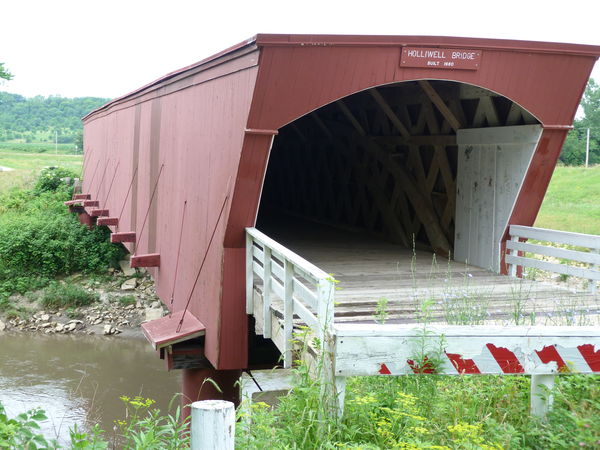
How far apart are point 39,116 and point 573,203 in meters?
97.6

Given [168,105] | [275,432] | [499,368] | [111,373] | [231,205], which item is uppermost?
[168,105]

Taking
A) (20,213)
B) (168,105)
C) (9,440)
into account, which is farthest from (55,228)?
(9,440)

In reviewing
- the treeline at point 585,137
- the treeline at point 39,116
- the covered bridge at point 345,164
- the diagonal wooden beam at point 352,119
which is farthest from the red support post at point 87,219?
the treeline at point 39,116

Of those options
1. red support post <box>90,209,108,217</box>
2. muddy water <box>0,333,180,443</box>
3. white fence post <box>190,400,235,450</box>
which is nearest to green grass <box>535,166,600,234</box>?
muddy water <box>0,333,180,443</box>

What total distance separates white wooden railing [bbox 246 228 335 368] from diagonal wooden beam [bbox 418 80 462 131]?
3.06 metres

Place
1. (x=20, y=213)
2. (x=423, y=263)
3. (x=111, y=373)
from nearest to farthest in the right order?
(x=423, y=263) → (x=111, y=373) → (x=20, y=213)

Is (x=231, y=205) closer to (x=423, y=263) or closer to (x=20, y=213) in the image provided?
(x=423, y=263)

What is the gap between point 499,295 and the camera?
8055 mm

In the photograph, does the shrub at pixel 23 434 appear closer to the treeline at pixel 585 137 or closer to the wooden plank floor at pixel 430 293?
the wooden plank floor at pixel 430 293

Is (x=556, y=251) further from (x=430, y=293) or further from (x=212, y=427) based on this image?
(x=212, y=427)

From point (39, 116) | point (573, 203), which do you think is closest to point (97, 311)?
point (573, 203)

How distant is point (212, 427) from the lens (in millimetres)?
3188

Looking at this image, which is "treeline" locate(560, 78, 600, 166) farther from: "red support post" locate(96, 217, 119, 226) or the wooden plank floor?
the wooden plank floor

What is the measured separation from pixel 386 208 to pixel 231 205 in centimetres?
499
